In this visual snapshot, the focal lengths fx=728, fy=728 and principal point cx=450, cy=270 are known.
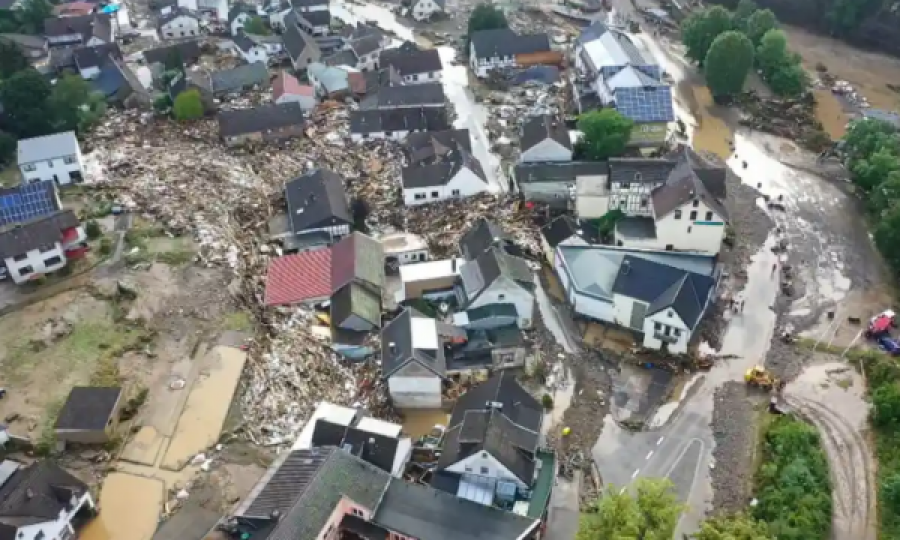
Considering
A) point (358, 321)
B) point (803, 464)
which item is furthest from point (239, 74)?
point (803, 464)

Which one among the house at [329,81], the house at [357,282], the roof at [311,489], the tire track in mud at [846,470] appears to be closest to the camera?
the roof at [311,489]

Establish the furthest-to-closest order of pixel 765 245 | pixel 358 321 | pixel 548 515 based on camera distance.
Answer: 1. pixel 765 245
2. pixel 358 321
3. pixel 548 515

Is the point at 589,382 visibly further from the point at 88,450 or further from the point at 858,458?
the point at 88,450

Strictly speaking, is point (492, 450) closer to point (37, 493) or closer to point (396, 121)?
point (37, 493)

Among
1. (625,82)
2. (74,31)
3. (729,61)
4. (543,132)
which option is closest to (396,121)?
(543,132)

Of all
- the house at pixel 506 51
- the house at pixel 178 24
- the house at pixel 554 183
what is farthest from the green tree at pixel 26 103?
the house at pixel 554 183

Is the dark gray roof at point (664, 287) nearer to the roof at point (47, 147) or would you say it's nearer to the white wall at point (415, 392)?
the white wall at point (415, 392)
